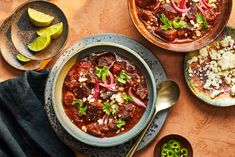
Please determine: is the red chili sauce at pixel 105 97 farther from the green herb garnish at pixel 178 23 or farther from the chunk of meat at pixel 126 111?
the green herb garnish at pixel 178 23

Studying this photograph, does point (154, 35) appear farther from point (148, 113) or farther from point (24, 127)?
point (24, 127)

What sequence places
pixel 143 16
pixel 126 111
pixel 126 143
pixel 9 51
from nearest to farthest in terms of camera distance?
pixel 126 111 → pixel 126 143 → pixel 143 16 → pixel 9 51

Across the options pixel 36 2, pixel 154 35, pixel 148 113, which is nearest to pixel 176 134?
pixel 148 113

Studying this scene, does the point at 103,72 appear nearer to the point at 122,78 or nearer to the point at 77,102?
the point at 122,78

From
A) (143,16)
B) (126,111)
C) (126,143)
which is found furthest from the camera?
(143,16)

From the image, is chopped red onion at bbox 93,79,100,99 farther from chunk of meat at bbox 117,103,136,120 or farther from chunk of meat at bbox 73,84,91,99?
chunk of meat at bbox 117,103,136,120

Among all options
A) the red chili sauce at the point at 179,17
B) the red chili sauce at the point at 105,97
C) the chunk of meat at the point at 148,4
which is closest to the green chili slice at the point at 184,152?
the red chili sauce at the point at 105,97

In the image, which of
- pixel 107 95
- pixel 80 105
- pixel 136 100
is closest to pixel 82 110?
pixel 80 105

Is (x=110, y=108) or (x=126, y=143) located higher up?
(x=110, y=108)

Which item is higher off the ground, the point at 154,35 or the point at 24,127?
the point at 154,35
